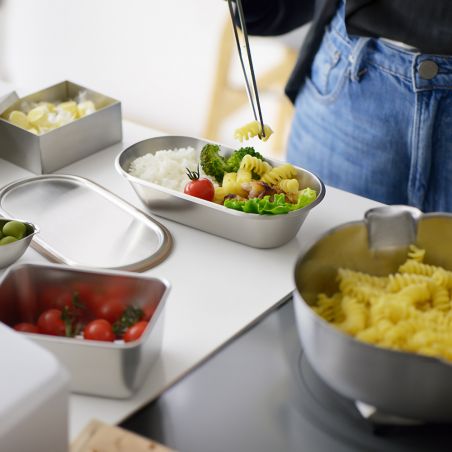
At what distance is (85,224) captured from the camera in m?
1.34

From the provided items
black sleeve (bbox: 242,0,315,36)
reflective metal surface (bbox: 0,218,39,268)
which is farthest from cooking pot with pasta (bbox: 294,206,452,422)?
black sleeve (bbox: 242,0,315,36)

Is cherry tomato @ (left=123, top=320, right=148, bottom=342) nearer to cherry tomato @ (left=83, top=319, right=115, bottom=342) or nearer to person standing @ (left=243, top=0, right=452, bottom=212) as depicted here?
cherry tomato @ (left=83, top=319, right=115, bottom=342)

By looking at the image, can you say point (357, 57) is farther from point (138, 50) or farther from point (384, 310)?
point (138, 50)

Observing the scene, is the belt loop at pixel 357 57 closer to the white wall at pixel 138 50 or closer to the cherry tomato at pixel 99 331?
the cherry tomato at pixel 99 331

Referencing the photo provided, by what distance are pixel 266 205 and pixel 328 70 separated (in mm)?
581

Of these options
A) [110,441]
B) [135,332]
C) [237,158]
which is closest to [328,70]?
[237,158]

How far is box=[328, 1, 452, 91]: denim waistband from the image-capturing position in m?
1.52

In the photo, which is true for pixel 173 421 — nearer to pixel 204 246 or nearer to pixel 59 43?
pixel 204 246

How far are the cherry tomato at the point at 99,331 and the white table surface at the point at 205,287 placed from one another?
7 centimetres

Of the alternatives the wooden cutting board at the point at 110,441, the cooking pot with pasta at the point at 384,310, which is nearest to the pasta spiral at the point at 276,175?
the cooking pot with pasta at the point at 384,310

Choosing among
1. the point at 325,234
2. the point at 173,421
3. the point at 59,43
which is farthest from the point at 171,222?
the point at 59,43

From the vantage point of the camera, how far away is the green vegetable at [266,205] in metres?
1.23

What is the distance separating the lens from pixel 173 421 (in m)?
0.92

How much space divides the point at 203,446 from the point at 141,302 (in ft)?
0.76
